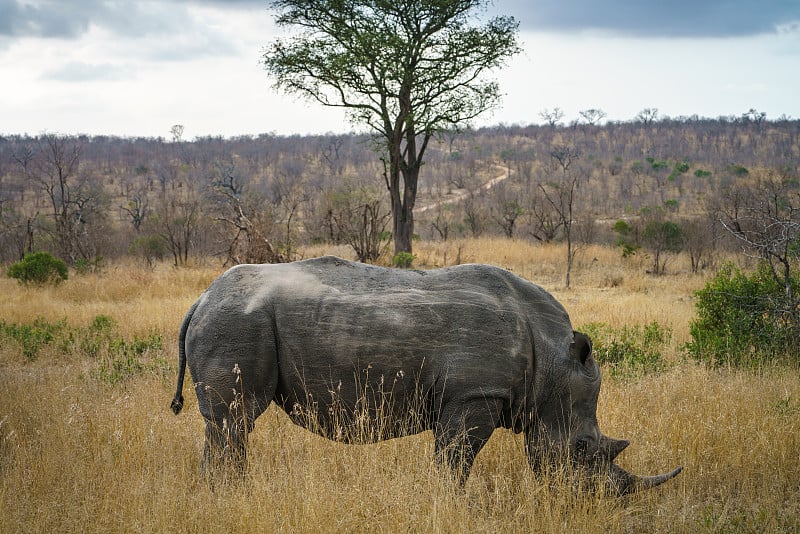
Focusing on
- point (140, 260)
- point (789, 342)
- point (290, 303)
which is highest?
point (290, 303)

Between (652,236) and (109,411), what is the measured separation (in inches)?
818

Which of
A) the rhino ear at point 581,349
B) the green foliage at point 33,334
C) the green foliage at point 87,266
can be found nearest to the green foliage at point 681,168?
the green foliage at point 87,266

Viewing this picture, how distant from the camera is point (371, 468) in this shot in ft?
13.9

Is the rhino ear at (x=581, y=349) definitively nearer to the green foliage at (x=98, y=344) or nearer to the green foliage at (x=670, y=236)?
the green foliage at (x=98, y=344)

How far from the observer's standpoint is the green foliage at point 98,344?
26.4ft

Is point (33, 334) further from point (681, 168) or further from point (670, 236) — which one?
point (681, 168)

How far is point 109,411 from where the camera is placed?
560 centimetres

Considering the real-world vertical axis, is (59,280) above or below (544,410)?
below

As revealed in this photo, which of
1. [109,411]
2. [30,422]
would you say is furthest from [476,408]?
[30,422]

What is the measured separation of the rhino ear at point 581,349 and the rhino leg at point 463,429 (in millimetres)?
586

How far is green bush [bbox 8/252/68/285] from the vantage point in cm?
1467

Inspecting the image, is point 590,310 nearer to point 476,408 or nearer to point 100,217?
point 476,408

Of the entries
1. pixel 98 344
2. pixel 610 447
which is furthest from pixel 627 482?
pixel 98 344

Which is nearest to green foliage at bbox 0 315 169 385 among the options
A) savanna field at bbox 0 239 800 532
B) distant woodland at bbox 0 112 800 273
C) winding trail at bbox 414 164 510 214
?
savanna field at bbox 0 239 800 532
